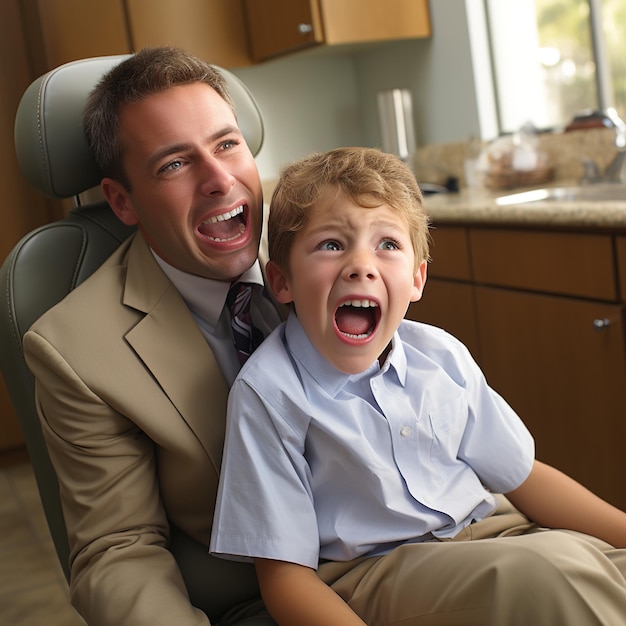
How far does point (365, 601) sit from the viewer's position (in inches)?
44.1

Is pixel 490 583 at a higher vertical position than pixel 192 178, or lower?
lower

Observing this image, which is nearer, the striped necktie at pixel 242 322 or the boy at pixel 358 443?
the boy at pixel 358 443

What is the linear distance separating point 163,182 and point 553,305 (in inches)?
50.3

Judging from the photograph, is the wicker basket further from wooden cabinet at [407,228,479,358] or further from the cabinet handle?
the cabinet handle

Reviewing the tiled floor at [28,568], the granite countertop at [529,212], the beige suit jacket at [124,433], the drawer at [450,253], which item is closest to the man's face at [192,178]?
the beige suit jacket at [124,433]

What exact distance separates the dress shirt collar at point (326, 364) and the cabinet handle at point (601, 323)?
1009mm

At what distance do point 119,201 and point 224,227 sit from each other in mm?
195

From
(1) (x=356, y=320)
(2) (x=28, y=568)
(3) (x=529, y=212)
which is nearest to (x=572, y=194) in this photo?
(3) (x=529, y=212)

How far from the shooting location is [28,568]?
293 centimetres

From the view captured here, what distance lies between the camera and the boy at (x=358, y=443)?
111cm

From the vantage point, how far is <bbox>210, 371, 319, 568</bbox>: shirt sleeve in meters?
1.12

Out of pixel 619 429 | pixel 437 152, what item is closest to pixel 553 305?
pixel 619 429

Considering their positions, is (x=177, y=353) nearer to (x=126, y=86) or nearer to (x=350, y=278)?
(x=350, y=278)

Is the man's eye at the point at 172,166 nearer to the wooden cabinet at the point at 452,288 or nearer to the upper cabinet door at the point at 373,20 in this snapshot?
the wooden cabinet at the point at 452,288
